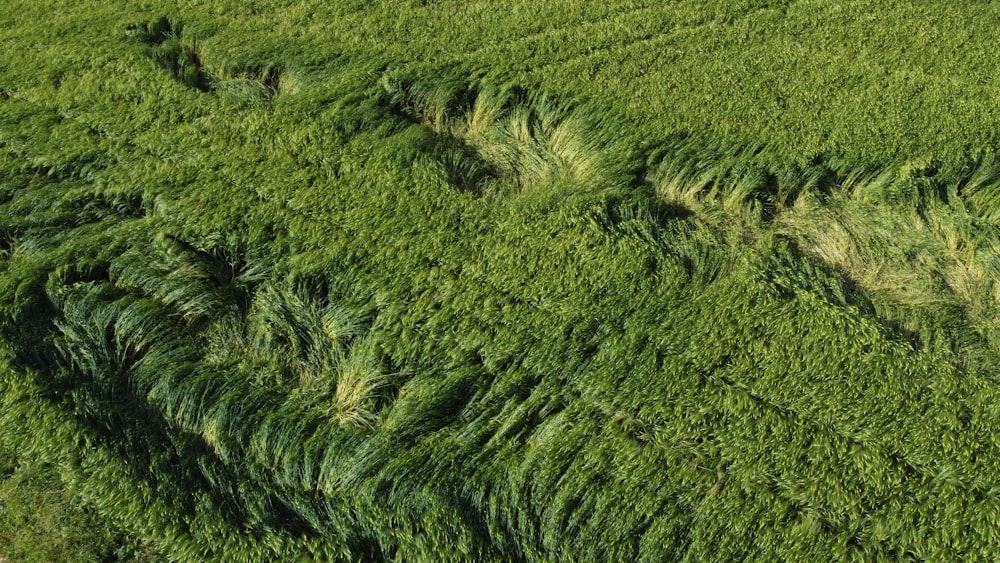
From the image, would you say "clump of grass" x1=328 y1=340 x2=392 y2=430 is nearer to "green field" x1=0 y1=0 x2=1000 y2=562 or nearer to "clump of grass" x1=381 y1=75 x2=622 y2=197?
"green field" x1=0 y1=0 x2=1000 y2=562

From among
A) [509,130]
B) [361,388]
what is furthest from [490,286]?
[509,130]

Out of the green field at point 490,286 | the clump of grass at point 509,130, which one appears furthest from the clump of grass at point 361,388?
the clump of grass at point 509,130

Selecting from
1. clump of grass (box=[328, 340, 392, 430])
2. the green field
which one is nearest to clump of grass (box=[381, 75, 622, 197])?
the green field

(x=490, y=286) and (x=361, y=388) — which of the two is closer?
(x=361, y=388)

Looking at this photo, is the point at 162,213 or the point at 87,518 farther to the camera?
the point at 162,213

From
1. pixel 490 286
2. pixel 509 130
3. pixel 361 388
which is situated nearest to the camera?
pixel 361 388

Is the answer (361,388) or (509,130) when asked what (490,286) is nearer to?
(361,388)

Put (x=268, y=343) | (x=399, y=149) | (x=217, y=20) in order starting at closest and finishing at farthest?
(x=268, y=343)
(x=399, y=149)
(x=217, y=20)

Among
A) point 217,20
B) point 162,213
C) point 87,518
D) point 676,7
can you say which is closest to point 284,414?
point 87,518

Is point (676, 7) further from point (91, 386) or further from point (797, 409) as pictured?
point (91, 386)

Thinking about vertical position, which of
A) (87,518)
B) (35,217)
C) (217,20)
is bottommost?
(87,518)
